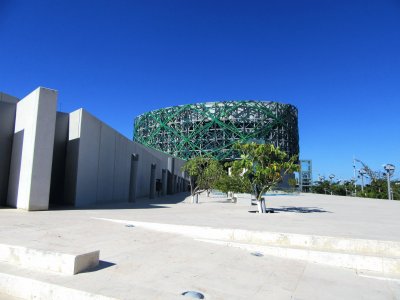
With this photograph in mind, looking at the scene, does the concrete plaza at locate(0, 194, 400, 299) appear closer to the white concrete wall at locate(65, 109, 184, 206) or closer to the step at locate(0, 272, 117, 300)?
the step at locate(0, 272, 117, 300)

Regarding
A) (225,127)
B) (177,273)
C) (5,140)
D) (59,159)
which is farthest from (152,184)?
(225,127)

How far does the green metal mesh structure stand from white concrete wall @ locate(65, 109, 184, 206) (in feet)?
184

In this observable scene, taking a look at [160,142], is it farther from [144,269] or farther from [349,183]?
[144,269]

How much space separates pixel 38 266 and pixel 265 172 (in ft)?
31.8

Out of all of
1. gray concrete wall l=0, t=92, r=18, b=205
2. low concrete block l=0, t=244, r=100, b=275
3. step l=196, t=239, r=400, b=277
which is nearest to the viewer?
low concrete block l=0, t=244, r=100, b=275

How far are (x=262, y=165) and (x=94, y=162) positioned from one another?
8.44 metres

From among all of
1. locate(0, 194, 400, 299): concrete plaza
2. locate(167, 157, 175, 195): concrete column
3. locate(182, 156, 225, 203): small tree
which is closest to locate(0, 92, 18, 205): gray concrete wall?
locate(0, 194, 400, 299): concrete plaza

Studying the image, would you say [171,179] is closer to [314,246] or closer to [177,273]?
[314,246]

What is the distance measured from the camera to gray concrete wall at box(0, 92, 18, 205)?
45.0ft

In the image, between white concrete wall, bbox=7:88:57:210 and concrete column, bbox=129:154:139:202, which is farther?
concrete column, bbox=129:154:139:202

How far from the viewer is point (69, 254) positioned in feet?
14.0

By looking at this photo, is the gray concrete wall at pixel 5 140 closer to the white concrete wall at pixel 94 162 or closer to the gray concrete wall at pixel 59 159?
the gray concrete wall at pixel 59 159

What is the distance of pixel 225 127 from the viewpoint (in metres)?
77.5

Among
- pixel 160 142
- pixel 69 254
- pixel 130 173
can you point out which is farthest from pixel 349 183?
pixel 69 254
